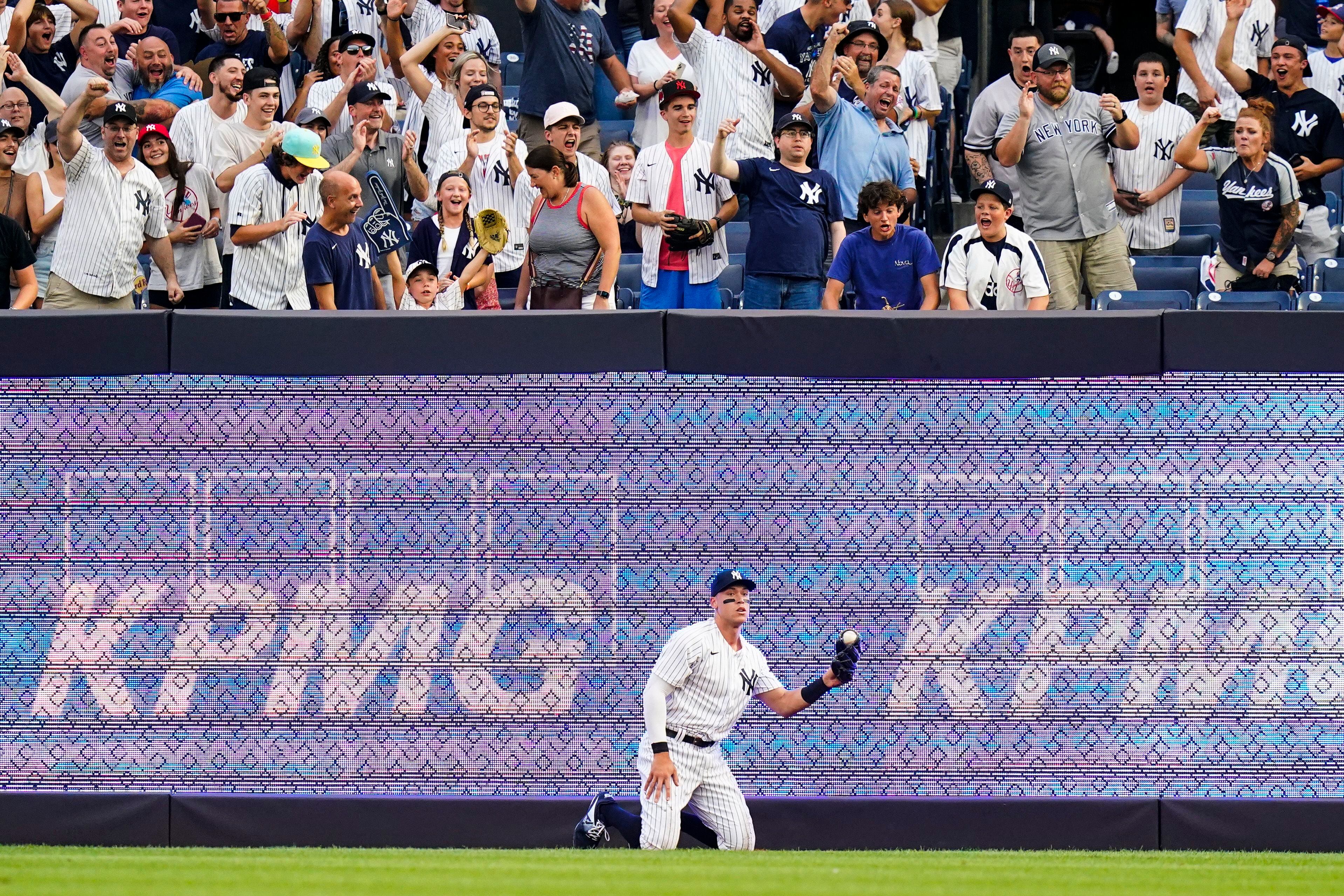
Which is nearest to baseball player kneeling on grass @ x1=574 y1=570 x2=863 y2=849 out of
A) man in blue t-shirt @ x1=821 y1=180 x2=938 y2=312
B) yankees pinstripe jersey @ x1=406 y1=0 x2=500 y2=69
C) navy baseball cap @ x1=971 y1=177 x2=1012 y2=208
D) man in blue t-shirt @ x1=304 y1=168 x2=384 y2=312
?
man in blue t-shirt @ x1=821 y1=180 x2=938 y2=312

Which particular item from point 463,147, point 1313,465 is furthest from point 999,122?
point 1313,465

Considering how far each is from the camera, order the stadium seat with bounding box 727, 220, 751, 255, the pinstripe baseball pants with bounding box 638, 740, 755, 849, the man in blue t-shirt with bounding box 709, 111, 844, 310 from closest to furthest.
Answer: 1. the pinstripe baseball pants with bounding box 638, 740, 755, 849
2. the man in blue t-shirt with bounding box 709, 111, 844, 310
3. the stadium seat with bounding box 727, 220, 751, 255

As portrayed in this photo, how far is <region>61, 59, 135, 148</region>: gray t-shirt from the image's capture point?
41.1ft

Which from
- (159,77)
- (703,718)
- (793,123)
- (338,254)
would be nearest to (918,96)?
(793,123)

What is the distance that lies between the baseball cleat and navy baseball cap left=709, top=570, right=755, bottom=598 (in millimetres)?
942

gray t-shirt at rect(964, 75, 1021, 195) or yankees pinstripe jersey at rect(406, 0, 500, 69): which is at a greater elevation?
yankees pinstripe jersey at rect(406, 0, 500, 69)

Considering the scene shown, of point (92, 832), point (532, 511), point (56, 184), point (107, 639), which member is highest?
point (56, 184)

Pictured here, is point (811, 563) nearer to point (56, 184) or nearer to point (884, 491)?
point (884, 491)

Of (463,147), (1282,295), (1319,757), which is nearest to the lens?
(1319,757)

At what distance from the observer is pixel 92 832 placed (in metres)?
7.34

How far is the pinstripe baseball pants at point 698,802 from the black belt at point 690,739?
11 mm

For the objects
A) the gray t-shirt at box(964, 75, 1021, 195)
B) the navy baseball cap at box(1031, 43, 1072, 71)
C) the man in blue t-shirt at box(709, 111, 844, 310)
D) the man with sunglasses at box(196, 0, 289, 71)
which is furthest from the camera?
the man with sunglasses at box(196, 0, 289, 71)

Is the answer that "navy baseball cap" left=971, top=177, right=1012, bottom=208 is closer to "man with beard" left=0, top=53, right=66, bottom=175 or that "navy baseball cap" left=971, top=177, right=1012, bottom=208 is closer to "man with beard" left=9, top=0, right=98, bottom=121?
"man with beard" left=0, top=53, right=66, bottom=175

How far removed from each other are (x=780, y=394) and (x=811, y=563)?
692 millimetres
